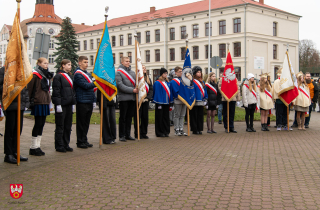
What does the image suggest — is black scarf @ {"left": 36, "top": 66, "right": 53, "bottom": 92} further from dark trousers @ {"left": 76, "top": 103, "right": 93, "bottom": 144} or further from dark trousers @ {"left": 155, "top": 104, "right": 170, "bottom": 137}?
dark trousers @ {"left": 155, "top": 104, "right": 170, "bottom": 137}

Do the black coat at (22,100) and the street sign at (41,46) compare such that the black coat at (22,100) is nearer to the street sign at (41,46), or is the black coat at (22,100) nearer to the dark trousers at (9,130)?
the dark trousers at (9,130)

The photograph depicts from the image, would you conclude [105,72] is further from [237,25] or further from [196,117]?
[237,25]

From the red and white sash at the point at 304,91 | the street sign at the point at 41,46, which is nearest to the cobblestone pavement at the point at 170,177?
the street sign at the point at 41,46

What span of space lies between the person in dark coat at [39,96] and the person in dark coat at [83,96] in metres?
1.01

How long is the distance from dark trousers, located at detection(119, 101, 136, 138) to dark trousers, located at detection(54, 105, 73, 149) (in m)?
2.06

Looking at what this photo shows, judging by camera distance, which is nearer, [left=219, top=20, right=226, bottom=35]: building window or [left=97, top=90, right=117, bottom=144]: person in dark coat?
[left=97, top=90, right=117, bottom=144]: person in dark coat

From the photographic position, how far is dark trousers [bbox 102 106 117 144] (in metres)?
9.75

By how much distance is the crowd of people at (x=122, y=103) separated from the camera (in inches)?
303

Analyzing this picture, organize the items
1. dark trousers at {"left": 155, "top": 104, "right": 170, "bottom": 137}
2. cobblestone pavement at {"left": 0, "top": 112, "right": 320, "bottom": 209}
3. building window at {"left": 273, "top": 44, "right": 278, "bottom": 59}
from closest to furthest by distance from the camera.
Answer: cobblestone pavement at {"left": 0, "top": 112, "right": 320, "bottom": 209} → dark trousers at {"left": 155, "top": 104, "right": 170, "bottom": 137} → building window at {"left": 273, "top": 44, "right": 278, "bottom": 59}

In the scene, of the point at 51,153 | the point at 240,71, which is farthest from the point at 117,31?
the point at 51,153

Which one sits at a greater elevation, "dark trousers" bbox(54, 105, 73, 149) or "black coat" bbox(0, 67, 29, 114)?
"black coat" bbox(0, 67, 29, 114)

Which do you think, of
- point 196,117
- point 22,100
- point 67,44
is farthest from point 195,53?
point 22,100

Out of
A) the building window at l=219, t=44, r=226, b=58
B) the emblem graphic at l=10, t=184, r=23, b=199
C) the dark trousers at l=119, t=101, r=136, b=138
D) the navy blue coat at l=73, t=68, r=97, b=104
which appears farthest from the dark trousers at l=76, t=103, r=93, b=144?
the building window at l=219, t=44, r=226, b=58

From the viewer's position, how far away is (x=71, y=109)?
28.2 ft
